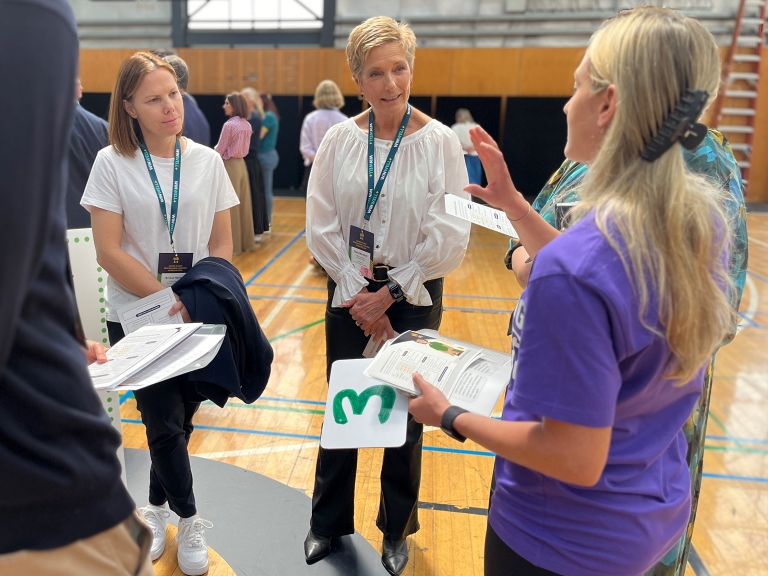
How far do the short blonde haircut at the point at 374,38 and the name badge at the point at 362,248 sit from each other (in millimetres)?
526

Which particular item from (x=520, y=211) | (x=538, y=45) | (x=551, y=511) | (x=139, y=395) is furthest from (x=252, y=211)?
(x=538, y=45)

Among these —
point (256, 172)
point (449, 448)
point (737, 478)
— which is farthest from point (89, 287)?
point (256, 172)

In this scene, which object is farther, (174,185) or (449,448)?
(449,448)

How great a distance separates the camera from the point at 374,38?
1879 millimetres

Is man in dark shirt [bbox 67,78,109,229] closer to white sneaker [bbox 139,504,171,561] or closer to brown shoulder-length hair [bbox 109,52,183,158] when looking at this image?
brown shoulder-length hair [bbox 109,52,183,158]

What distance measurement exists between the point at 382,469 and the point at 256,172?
4287 mm

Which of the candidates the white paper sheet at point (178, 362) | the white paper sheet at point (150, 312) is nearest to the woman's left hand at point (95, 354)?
the white paper sheet at point (178, 362)

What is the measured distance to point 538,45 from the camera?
11.1m

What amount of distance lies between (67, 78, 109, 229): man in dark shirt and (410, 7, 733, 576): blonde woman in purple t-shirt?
8.53 feet

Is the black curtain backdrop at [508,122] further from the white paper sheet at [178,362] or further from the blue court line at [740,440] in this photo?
the white paper sheet at [178,362]

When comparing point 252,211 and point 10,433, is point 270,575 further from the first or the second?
point 252,211

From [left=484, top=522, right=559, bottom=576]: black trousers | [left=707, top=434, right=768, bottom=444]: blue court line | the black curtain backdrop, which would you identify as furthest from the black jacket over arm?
the black curtain backdrop

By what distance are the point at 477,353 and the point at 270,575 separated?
1259 mm

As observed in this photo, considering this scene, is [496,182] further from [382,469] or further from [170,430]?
[170,430]
